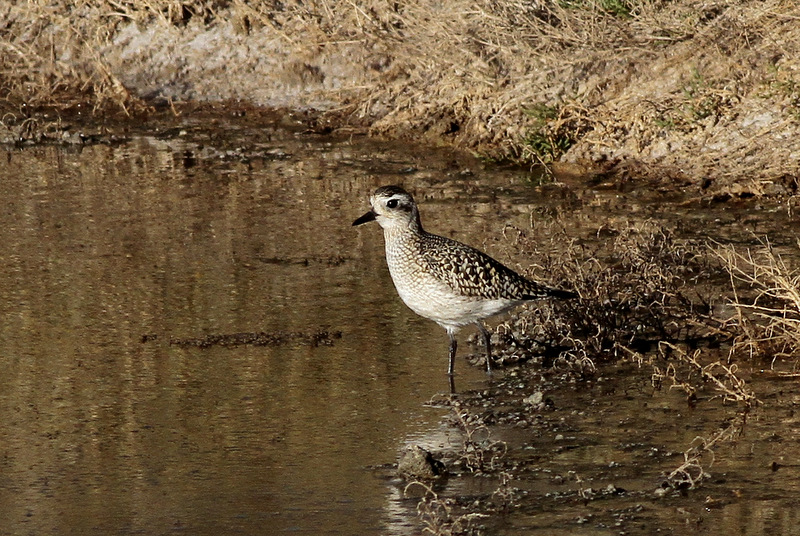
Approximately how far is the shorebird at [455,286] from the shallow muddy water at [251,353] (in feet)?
1.04

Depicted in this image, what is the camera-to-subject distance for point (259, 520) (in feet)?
19.8

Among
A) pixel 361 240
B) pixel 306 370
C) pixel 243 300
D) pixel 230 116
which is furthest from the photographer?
pixel 230 116

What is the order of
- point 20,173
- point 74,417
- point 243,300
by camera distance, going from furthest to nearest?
point 20,173, point 243,300, point 74,417

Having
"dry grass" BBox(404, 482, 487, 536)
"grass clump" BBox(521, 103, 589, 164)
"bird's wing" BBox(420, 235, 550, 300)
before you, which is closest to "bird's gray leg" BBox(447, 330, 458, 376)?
"bird's wing" BBox(420, 235, 550, 300)

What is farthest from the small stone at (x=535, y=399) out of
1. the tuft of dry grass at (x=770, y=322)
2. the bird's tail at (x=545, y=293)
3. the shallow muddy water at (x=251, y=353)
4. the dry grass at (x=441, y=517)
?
the dry grass at (x=441, y=517)

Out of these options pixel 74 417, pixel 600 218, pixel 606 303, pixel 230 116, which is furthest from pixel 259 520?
pixel 230 116

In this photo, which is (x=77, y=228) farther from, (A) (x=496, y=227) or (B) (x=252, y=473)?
(B) (x=252, y=473)

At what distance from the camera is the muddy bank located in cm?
1188

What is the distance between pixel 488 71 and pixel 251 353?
5.60 meters

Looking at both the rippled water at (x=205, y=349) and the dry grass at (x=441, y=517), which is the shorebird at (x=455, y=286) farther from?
the dry grass at (x=441, y=517)

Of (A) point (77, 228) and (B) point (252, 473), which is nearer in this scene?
(B) point (252, 473)

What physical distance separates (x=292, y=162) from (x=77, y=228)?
2.64 metres

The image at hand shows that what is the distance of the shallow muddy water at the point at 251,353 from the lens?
6.24m

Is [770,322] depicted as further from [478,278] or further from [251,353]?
[251,353]
